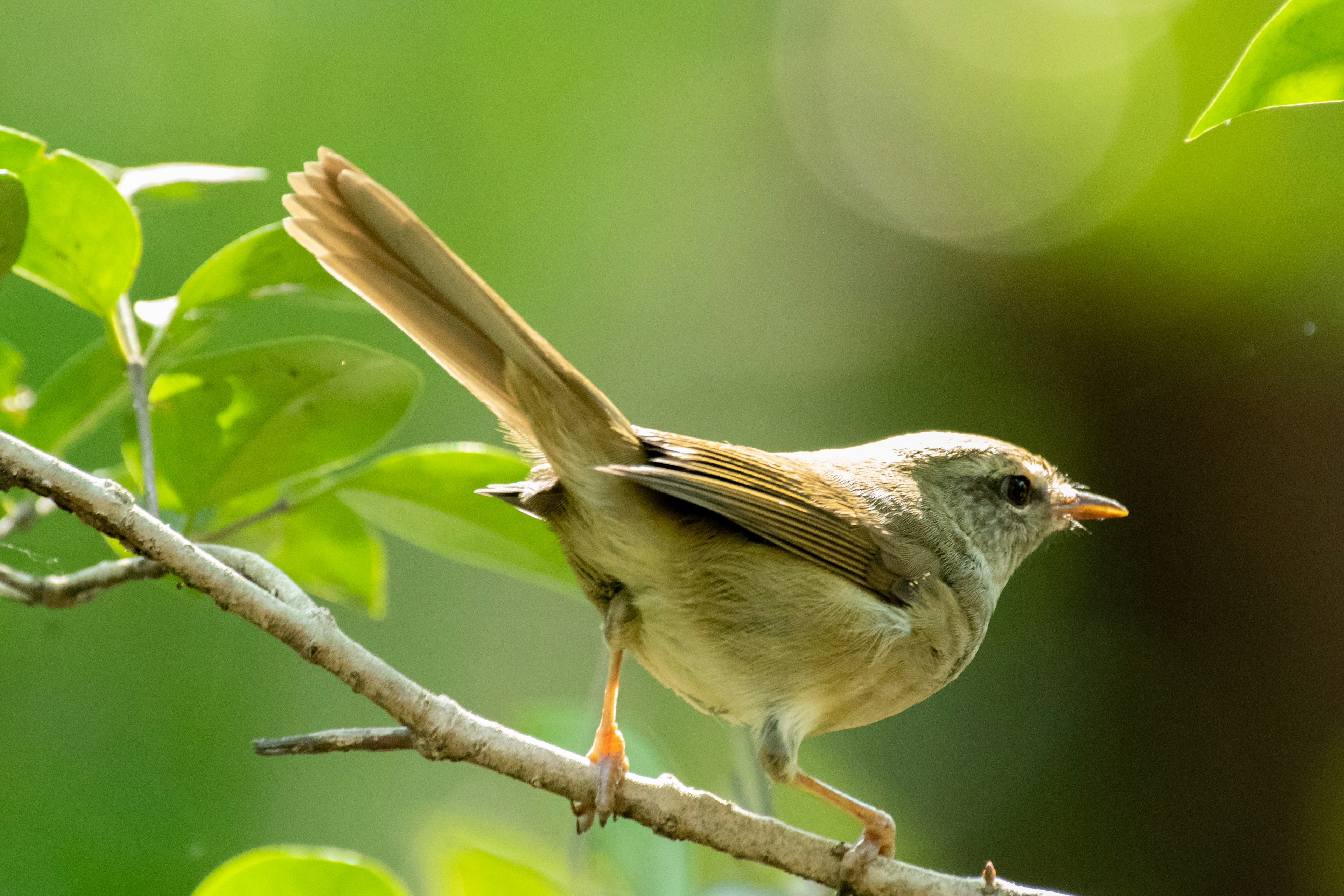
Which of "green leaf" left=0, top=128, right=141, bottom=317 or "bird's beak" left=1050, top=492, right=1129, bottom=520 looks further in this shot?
"bird's beak" left=1050, top=492, right=1129, bottom=520

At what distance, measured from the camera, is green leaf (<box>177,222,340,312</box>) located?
5.99 feet

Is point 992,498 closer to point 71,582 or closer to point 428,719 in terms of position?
point 428,719

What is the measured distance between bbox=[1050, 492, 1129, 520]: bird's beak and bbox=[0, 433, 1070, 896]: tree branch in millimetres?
1511

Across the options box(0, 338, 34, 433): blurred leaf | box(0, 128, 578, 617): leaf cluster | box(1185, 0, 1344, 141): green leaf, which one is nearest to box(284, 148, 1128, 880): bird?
box(0, 128, 578, 617): leaf cluster

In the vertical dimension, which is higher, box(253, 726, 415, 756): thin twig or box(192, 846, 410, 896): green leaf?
box(253, 726, 415, 756): thin twig

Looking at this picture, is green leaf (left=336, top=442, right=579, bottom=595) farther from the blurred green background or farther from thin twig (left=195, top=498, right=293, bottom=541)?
the blurred green background

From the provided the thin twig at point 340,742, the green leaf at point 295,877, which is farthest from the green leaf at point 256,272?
the green leaf at point 295,877

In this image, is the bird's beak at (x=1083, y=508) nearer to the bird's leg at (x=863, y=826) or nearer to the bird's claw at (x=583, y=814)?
the bird's leg at (x=863, y=826)

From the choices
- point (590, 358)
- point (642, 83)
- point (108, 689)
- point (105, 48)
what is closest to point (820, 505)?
point (108, 689)

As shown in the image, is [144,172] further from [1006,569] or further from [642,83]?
[642,83]

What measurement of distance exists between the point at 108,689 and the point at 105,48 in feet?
14.3

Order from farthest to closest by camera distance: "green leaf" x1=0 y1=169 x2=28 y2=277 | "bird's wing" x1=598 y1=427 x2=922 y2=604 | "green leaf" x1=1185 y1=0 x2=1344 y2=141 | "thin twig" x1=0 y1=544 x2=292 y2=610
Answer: "bird's wing" x1=598 y1=427 x2=922 y2=604, "thin twig" x1=0 y1=544 x2=292 y2=610, "green leaf" x1=0 y1=169 x2=28 y2=277, "green leaf" x1=1185 y1=0 x2=1344 y2=141

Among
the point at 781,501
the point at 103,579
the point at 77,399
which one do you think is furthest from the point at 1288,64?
the point at 77,399

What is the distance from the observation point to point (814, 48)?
8.09 metres
